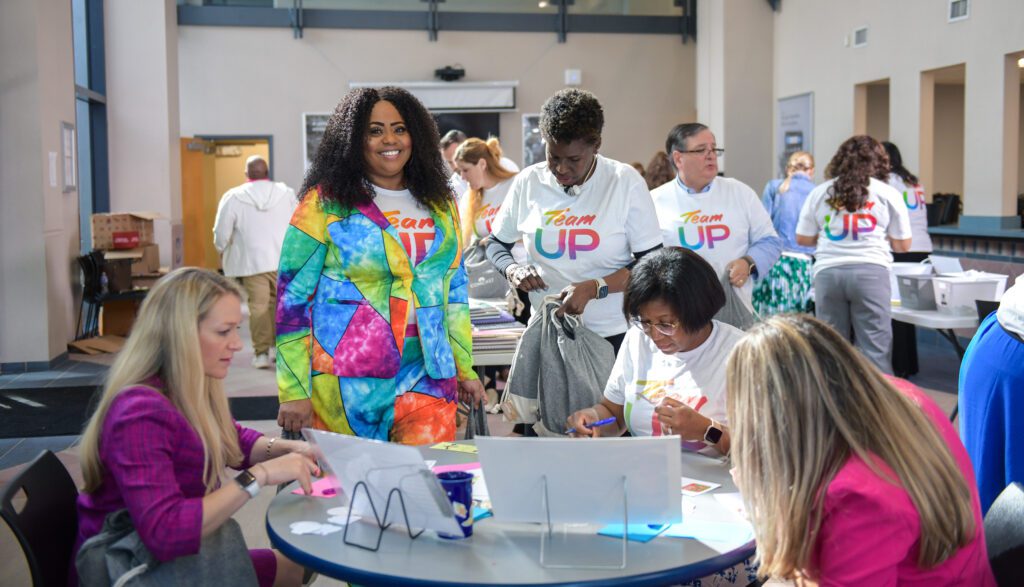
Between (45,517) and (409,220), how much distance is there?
1.20m

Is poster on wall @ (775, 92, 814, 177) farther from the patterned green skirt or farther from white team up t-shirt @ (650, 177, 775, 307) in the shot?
white team up t-shirt @ (650, 177, 775, 307)

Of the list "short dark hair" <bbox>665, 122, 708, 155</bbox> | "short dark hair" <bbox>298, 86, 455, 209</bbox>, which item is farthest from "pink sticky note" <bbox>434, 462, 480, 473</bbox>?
"short dark hair" <bbox>665, 122, 708, 155</bbox>

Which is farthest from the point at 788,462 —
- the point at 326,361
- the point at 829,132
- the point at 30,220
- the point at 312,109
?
the point at 312,109

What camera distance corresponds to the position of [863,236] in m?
5.77

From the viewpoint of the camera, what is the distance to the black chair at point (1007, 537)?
1.67 metres

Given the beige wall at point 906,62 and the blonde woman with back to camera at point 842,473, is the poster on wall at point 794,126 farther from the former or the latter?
the blonde woman with back to camera at point 842,473

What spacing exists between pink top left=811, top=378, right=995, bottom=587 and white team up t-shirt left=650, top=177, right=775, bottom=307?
8.45 ft

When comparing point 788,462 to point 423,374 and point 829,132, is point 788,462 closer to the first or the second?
point 423,374

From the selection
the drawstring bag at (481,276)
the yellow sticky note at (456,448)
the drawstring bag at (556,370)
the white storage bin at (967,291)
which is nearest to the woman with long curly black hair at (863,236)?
the white storage bin at (967,291)

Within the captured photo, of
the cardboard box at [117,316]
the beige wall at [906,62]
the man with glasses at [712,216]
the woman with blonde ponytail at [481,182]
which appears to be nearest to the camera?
the man with glasses at [712,216]

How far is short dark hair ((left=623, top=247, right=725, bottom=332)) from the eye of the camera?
251 cm

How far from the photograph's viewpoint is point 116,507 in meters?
1.95

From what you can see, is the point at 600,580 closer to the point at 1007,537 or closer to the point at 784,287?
the point at 1007,537

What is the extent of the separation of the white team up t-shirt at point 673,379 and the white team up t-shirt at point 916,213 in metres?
5.09
